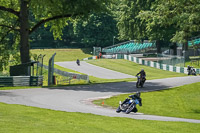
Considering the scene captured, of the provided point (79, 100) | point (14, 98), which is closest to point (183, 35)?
point (79, 100)

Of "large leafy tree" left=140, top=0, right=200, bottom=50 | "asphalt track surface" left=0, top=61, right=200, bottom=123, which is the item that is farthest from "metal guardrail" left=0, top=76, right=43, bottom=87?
"large leafy tree" left=140, top=0, right=200, bottom=50

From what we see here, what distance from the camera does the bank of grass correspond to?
2241cm

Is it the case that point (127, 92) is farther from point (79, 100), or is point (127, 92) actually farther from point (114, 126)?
point (114, 126)

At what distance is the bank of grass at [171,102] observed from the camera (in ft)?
73.5

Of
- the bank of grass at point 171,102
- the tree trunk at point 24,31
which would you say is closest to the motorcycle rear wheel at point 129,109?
the bank of grass at point 171,102

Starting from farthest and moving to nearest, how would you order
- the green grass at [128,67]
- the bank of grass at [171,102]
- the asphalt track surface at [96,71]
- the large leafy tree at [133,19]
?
the large leafy tree at [133,19]
the green grass at [128,67]
the asphalt track surface at [96,71]
the bank of grass at [171,102]

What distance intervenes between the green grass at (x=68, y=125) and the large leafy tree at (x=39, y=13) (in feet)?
60.6

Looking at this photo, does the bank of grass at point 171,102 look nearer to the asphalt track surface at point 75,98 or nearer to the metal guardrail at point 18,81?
the asphalt track surface at point 75,98

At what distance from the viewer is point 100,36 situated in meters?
105

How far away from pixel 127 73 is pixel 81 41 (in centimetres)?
5318

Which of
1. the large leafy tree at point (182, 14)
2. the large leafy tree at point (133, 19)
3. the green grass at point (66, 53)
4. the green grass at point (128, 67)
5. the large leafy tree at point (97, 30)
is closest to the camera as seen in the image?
the large leafy tree at point (182, 14)

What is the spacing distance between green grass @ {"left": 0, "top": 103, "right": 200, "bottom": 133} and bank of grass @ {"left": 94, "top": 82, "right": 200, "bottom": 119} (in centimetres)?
606

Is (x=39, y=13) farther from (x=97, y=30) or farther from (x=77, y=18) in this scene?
(x=97, y=30)

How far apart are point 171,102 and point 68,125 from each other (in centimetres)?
1386
